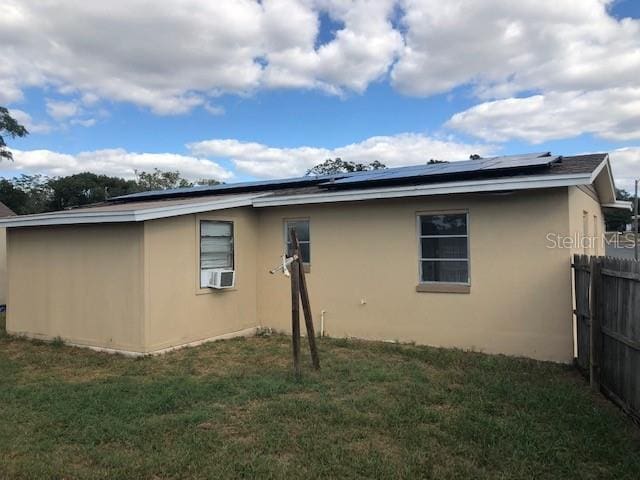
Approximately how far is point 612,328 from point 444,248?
330 cm

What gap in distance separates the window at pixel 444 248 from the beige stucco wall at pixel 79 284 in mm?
4682

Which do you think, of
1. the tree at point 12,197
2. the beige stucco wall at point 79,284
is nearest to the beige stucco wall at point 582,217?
the beige stucco wall at point 79,284

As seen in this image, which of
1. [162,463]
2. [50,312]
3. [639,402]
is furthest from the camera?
[50,312]

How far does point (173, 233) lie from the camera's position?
884cm

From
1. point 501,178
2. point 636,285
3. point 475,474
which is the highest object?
point 501,178

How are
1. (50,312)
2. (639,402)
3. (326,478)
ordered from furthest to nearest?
1. (50,312)
2. (639,402)
3. (326,478)

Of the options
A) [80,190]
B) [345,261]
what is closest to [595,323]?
[345,261]

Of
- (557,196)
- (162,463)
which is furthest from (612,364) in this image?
(162,463)

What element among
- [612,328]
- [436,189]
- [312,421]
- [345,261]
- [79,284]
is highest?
[436,189]

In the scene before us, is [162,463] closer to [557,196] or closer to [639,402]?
[639,402]

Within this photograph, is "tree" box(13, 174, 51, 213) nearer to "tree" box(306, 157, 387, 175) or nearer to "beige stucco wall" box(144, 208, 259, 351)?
"tree" box(306, 157, 387, 175)

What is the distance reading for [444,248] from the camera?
8.78m

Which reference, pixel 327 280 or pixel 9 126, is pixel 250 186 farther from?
pixel 9 126

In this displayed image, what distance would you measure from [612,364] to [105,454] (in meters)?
5.27
